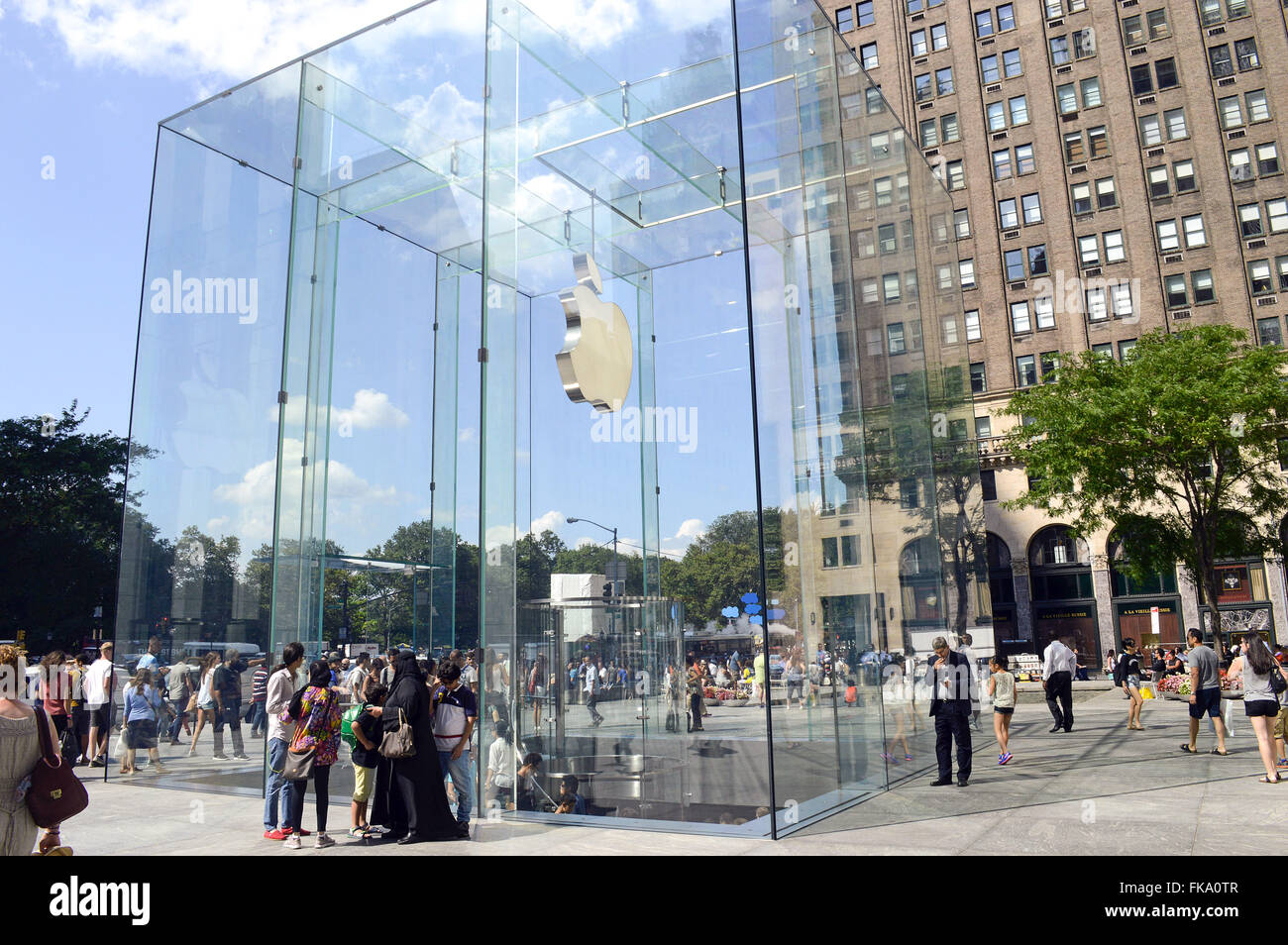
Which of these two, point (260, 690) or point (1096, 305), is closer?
point (260, 690)

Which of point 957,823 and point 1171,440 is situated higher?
point 1171,440

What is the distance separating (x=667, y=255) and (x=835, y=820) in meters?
7.23

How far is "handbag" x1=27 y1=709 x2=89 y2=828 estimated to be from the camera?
213 inches

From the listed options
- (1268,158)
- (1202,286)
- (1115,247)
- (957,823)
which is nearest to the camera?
(957,823)

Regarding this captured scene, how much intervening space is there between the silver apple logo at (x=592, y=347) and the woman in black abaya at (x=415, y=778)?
335 centimetres

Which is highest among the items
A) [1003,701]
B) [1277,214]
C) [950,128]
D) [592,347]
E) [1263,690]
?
[950,128]

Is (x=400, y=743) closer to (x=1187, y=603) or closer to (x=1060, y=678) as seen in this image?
(x=1060, y=678)

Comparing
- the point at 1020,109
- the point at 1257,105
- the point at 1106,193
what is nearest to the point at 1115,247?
the point at 1106,193

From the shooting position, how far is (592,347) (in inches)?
395

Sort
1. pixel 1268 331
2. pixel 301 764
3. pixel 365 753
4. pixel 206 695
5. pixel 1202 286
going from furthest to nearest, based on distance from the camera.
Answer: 1. pixel 1202 286
2. pixel 1268 331
3. pixel 206 695
4. pixel 365 753
5. pixel 301 764

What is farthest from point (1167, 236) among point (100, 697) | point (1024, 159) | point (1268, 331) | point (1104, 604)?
point (100, 697)

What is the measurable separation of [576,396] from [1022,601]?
122 feet

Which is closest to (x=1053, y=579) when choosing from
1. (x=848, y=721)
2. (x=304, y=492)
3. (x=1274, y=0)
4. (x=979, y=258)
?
(x=979, y=258)
